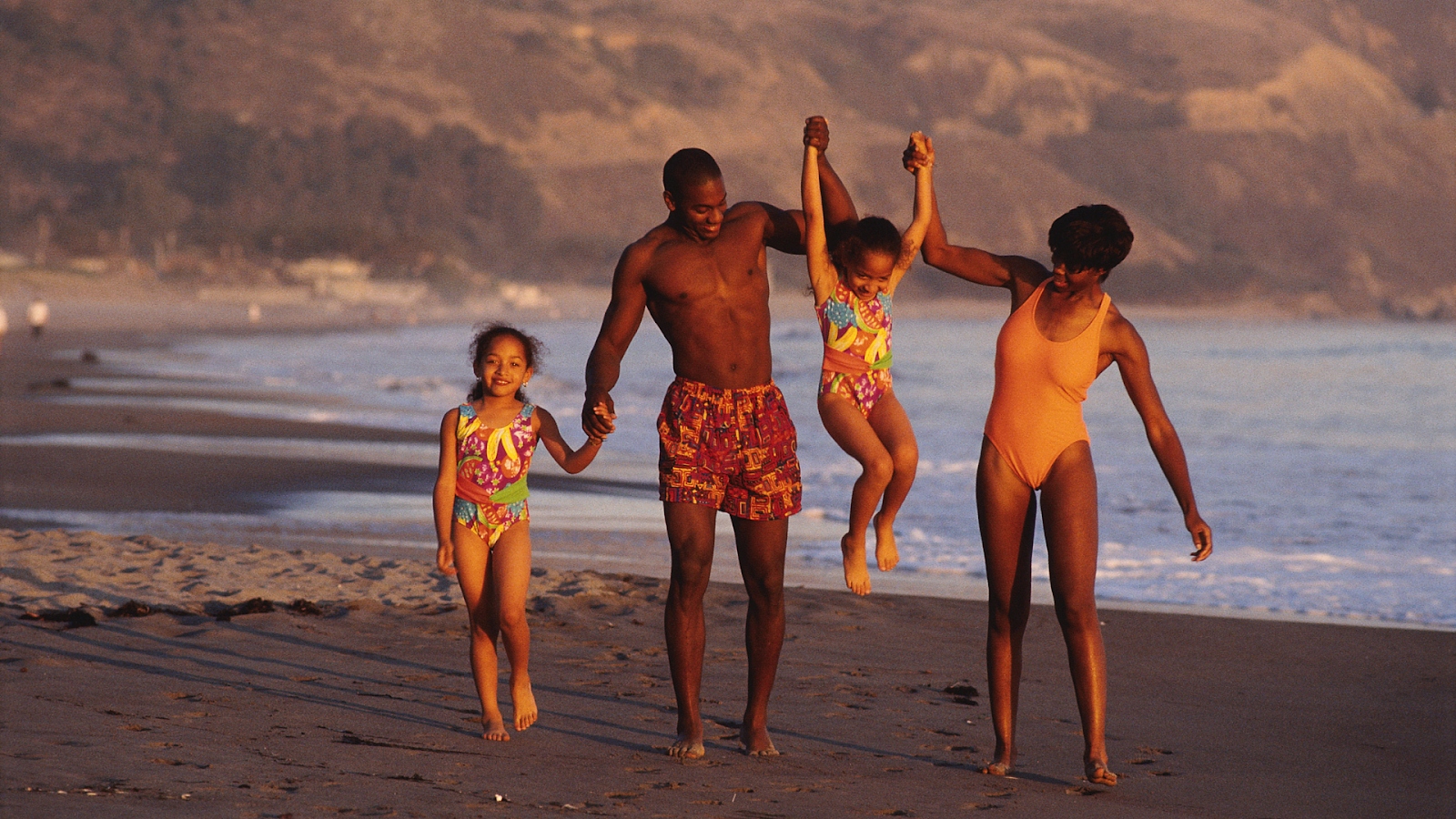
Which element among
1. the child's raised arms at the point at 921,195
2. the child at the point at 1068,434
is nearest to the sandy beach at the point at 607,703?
the child at the point at 1068,434

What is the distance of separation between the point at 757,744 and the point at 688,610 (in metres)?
0.51

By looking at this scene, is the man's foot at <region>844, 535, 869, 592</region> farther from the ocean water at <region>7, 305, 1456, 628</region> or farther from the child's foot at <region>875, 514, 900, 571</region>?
the ocean water at <region>7, 305, 1456, 628</region>

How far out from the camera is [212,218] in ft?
523

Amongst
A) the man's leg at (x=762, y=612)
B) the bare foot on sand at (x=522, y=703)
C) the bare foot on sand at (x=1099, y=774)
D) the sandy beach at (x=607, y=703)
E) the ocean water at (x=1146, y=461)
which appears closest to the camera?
the sandy beach at (x=607, y=703)

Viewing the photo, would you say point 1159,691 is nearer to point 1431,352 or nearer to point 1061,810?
point 1061,810

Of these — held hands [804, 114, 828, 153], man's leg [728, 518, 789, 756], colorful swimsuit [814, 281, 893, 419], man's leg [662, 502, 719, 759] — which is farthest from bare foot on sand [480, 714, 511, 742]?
held hands [804, 114, 828, 153]

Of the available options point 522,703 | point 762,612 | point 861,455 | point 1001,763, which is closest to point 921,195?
point 861,455

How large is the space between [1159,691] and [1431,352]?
2357 inches

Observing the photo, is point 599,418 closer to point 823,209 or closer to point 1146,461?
point 823,209

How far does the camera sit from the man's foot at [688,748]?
5371mm

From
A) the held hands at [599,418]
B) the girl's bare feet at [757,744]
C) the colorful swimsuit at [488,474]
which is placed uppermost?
the held hands at [599,418]

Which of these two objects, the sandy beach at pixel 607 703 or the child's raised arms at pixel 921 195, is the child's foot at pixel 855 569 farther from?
the child's raised arms at pixel 921 195

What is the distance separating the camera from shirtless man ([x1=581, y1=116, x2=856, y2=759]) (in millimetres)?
5395

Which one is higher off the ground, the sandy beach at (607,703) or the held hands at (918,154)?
the held hands at (918,154)
